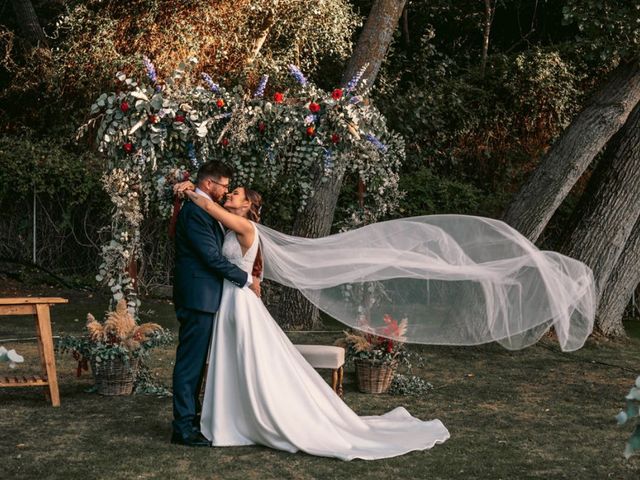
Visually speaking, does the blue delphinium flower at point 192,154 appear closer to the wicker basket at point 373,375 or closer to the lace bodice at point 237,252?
the lace bodice at point 237,252

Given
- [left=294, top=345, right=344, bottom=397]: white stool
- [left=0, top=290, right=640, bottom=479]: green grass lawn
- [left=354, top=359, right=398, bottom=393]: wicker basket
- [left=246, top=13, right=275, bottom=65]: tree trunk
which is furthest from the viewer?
[left=246, top=13, right=275, bottom=65]: tree trunk

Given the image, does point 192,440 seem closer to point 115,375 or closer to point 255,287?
point 255,287

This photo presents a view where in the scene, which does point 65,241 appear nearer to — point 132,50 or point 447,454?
point 132,50

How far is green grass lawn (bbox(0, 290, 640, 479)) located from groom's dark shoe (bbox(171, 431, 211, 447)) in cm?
8

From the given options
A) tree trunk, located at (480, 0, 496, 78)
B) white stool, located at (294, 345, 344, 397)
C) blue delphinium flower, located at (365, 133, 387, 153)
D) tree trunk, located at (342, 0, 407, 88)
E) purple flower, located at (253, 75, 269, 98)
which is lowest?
Answer: white stool, located at (294, 345, 344, 397)

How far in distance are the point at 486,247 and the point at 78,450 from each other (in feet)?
10.6

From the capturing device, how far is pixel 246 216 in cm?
671

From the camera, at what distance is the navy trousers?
6211 millimetres

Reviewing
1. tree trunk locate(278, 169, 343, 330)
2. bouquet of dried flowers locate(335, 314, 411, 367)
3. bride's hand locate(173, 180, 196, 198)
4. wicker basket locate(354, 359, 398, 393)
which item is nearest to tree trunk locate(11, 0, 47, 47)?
tree trunk locate(278, 169, 343, 330)

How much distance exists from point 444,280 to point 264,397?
1765 mm

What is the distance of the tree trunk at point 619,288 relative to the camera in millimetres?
11516

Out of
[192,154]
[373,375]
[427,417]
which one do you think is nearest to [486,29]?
[192,154]

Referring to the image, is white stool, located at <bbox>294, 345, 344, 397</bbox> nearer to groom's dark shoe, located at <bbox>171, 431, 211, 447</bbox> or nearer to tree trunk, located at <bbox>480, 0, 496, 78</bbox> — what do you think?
groom's dark shoe, located at <bbox>171, 431, 211, 447</bbox>

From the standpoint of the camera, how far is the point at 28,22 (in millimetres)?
16062
